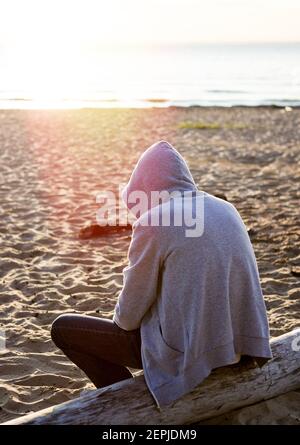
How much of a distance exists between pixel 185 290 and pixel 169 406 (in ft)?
2.18

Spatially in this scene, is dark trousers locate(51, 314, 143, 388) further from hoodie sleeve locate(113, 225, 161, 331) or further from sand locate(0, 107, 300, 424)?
sand locate(0, 107, 300, 424)

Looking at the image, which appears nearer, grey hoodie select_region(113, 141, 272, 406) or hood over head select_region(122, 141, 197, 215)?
grey hoodie select_region(113, 141, 272, 406)

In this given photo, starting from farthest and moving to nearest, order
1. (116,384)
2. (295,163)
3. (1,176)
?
(295,163), (1,176), (116,384)

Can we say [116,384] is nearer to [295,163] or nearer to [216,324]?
[216,324]

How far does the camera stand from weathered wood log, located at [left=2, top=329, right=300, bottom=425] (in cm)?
304

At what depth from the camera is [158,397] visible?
3.04m

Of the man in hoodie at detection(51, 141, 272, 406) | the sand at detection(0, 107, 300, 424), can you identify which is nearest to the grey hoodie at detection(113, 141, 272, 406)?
the man in hoodie at detection(51, 141, 272, 406)

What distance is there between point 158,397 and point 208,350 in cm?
36

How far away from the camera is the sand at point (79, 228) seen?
4.07 metres

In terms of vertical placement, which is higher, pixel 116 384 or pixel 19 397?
pixel 116 384

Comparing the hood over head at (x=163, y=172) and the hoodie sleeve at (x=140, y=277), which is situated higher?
the hood over head at (x=163, y=172)

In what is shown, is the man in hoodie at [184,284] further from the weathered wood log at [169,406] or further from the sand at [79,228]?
the sand at [79,228]

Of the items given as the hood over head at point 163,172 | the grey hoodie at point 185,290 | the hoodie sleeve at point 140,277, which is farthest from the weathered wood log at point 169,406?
the hood over head at point 163,172

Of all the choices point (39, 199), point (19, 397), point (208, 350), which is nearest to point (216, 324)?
point (208, 350)
